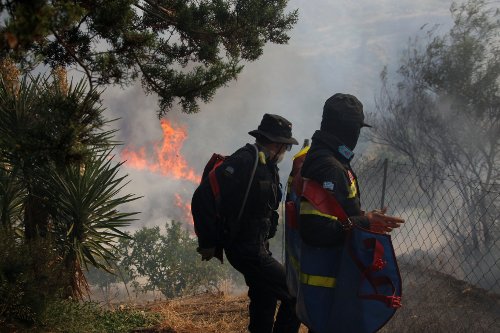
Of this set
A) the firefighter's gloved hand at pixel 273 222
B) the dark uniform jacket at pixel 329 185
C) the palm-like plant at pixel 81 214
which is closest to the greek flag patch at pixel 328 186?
the dark uniform jacket at pixel 329 185

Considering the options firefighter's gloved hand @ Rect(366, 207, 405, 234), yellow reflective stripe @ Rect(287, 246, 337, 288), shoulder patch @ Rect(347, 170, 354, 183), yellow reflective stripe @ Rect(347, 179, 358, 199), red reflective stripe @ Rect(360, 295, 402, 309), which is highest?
shoulder patch @ Rect(347, 170, 354, 183)

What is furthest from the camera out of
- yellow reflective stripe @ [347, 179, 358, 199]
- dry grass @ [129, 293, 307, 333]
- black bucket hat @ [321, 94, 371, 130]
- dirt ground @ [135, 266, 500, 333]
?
dirt ground @ [135, 266, 500, 333]

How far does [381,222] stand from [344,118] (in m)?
0.71

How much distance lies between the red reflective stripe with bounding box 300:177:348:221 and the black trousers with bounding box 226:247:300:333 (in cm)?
96

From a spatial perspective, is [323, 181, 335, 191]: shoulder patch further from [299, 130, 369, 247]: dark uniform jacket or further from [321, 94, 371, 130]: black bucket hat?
[321, 94, 371, 130]: black bucket hat

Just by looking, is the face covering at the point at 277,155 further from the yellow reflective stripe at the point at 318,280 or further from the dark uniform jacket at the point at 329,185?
the yellow reflective stripe at the point at 318,280

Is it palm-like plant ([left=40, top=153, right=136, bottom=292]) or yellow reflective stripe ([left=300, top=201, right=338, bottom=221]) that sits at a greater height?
palm-like plant ([left=40, top=153, right=136, bottom=292])

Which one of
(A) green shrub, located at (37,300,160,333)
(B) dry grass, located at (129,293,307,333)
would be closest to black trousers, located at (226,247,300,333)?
(B) dry grass, located at (129,293,307,333)

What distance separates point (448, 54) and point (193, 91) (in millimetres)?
13960

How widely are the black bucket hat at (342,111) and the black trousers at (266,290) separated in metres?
1.19

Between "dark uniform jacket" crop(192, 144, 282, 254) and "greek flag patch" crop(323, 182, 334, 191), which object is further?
"dark uniform jacket" crop(192, 144, 282, 254)

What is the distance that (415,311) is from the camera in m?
7.11

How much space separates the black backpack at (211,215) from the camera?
11.8 feet

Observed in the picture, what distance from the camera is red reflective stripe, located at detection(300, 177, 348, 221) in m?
2.83
